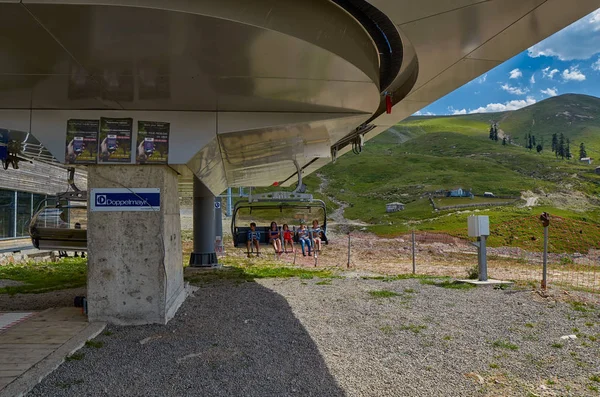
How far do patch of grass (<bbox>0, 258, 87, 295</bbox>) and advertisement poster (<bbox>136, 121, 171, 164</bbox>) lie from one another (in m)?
6.64

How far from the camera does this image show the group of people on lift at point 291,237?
573 inches

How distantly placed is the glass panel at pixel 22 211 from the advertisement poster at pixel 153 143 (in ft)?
57.6

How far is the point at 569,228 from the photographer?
4072 centimetres

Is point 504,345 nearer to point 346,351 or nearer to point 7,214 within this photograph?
point 346,351

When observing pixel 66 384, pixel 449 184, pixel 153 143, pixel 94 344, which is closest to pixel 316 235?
pixel 153 143

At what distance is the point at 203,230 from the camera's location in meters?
16.9

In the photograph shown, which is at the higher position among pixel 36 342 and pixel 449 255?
pixel 36 342

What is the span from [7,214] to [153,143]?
17406 mm

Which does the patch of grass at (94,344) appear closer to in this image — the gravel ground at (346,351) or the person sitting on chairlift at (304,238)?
the gravel ground at (346,351)

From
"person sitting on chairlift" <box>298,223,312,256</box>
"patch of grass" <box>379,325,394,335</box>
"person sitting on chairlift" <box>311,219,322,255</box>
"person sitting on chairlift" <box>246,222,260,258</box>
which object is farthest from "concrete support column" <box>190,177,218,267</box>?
"patch of grass" <box>379,325,394,335</box>

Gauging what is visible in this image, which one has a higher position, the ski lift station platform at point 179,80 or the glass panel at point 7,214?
the ski lift station platform at point 179,80

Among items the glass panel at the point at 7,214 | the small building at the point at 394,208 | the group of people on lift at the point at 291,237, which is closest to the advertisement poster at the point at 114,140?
the group of people on lift at the point at 291,237

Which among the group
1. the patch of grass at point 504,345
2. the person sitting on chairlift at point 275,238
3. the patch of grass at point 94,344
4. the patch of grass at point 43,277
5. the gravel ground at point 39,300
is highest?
the person sitting on chairlift at point 275,238

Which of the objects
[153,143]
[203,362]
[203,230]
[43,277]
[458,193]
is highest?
[458,193]
